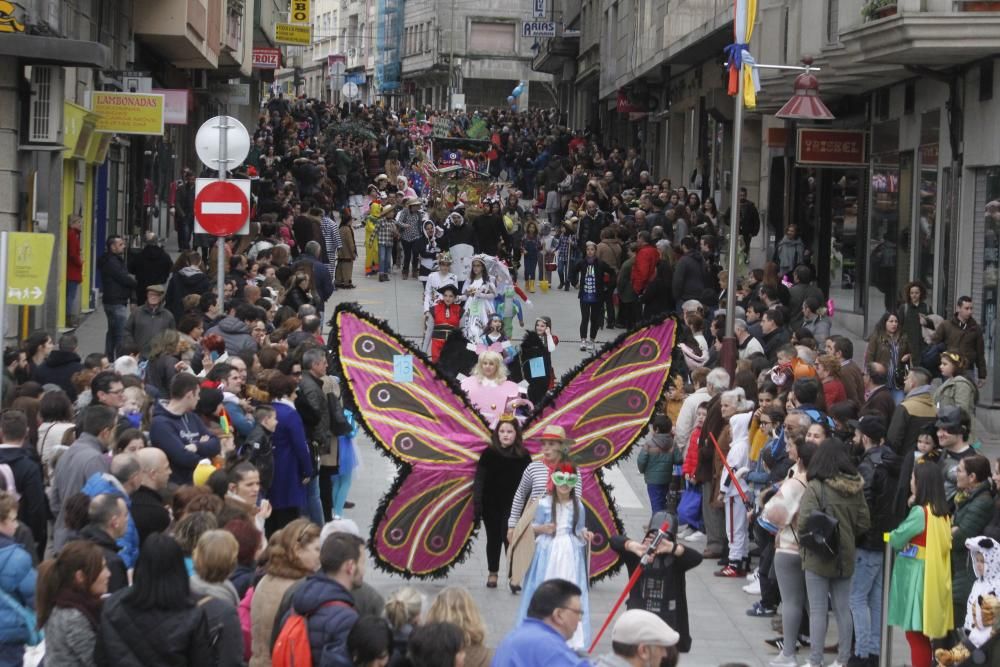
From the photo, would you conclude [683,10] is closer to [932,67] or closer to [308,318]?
[932,67]

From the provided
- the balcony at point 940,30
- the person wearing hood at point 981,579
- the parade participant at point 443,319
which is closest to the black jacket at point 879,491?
the person wearing hood at point 981,579

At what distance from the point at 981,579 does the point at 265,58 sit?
4359 centimetres

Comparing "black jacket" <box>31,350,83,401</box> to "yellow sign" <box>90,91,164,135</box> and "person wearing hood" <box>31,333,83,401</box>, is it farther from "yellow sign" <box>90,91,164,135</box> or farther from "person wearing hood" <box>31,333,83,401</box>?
"yellow sign" <box>90,91,164,135</box>

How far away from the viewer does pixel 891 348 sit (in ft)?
56.5

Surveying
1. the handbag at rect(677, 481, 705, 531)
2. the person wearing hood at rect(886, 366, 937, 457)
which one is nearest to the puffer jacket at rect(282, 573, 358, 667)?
the person wearing hood at rect(886, 366, 937, 457)

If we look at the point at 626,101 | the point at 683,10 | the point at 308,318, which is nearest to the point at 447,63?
the point at 626,101

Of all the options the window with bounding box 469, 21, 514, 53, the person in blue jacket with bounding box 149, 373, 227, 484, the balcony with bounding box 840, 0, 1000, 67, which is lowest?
the person in blue jacket with bounding box 149, 373, 227, 484

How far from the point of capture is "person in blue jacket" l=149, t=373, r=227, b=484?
10828 millimetres

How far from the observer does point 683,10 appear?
114 ft

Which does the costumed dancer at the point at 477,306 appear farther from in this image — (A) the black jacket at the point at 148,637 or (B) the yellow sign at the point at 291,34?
(B) the yellow sign at the point at 291,34

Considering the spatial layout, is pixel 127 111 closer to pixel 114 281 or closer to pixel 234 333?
pixel 114 281

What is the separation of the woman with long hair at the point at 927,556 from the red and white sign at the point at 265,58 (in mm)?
42411

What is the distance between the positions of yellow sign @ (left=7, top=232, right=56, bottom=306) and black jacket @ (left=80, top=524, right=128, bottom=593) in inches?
164

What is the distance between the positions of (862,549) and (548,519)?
2.02 metres
